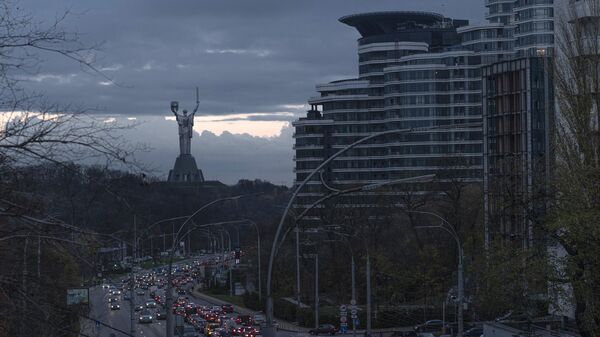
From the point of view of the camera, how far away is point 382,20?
13550 cm

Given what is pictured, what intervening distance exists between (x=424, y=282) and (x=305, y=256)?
21.5m

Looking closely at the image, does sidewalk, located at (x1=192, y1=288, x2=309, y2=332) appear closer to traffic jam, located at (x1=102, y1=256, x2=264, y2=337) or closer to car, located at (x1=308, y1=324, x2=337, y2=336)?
traffic jam, located at (x1=102, y1=256, x2=264, y2=337)

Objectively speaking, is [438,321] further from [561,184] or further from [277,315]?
[561,184]

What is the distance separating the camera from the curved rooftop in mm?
134875

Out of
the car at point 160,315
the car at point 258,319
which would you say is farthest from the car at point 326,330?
the car at point 160,315

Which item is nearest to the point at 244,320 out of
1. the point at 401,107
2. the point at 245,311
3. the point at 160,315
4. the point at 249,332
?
the point at 249,332

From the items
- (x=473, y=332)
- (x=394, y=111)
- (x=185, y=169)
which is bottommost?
(x=473, y=332)

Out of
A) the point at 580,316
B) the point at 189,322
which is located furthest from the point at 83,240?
the point at 189,322

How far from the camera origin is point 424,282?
62000 mm

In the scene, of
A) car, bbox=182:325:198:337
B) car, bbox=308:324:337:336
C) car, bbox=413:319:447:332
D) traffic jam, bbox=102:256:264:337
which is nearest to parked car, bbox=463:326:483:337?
car, bbox=413:319:447:332

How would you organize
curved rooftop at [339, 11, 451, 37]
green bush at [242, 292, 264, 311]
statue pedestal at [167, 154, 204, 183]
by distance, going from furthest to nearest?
1. statue pedestal at [167, 154, 204, 183]
2. curved rooftop at [339, 11, 451, 37]
3. green bush at [242, 292, 264, 311]

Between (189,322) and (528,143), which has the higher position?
(528,143)

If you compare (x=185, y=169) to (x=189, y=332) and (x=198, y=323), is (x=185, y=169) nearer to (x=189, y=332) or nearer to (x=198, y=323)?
(x=198, y=323)

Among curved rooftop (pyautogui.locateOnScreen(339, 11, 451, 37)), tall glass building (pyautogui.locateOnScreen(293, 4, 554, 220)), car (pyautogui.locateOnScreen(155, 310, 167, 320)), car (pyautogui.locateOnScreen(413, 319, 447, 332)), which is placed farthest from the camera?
curved rooftop (pyautogui.locateOnScreen(339, 11, 451, 37))
